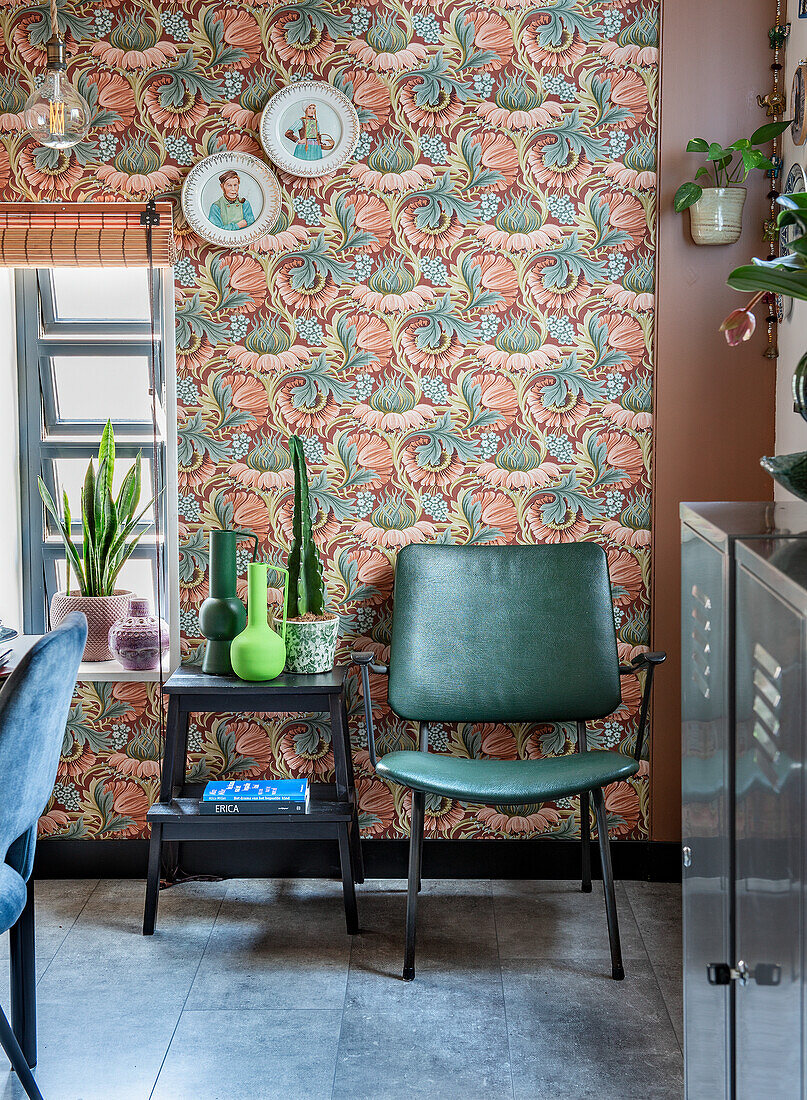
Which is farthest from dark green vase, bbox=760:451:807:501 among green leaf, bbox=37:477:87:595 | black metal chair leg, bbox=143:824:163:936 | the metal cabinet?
green leaf, bbox=37:477:87:595

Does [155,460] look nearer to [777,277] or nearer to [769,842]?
[777,277]

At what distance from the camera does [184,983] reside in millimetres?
2529

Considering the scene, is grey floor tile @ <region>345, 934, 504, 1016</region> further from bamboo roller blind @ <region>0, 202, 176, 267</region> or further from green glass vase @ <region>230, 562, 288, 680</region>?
bamboo roller blind @ <region>0, 202, 176, 267</region>

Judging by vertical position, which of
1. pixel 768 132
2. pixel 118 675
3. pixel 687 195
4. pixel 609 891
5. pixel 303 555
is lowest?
pixel 609 891

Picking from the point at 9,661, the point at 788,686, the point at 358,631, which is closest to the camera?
the point at 788,686

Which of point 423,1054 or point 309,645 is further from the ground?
point 309,645

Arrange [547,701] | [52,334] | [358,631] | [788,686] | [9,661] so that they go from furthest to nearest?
1. [52,334]
2. [358,631]
3. [547,701]
4. [9,661]
5. [788,686]

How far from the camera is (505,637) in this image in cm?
298

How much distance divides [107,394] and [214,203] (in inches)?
31.2

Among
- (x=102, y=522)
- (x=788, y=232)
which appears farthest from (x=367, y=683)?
(x=788, y=232)

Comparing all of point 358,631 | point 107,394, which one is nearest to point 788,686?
point 358,631

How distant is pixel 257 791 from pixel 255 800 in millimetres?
52

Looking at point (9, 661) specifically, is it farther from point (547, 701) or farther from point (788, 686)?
point (788, 686)

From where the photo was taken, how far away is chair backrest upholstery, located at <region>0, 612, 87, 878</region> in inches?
70.0
